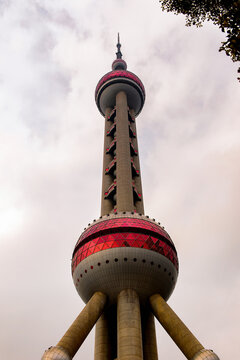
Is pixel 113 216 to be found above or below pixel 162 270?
above

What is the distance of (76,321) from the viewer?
102 feet

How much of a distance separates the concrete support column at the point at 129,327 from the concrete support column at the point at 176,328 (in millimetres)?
2205

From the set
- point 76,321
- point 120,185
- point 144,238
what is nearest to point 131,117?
point 120,185

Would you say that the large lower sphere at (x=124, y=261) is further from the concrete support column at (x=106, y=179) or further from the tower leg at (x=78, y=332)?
the concrete support column at (x=106, y=179)

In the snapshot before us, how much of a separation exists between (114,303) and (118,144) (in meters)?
27.7

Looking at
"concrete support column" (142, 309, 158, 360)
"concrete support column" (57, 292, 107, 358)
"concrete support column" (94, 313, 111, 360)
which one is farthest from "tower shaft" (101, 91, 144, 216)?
"concrete support column" (94, 313, 111, 360)

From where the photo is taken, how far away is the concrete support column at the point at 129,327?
31328 millimetres

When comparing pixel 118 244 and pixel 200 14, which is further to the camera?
pixel 118 244

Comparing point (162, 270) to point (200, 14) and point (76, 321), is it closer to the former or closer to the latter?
point (76, 321)

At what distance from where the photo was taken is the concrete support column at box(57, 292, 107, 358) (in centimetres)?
2842

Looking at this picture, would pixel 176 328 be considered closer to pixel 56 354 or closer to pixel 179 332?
pixel 179 332

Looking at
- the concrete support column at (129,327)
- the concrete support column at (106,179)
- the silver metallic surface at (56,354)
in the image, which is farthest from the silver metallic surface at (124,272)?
the concrete support column at (106,179)

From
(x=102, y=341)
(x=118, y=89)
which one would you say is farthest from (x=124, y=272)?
(x=118, y=89)

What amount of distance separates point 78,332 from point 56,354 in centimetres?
368
